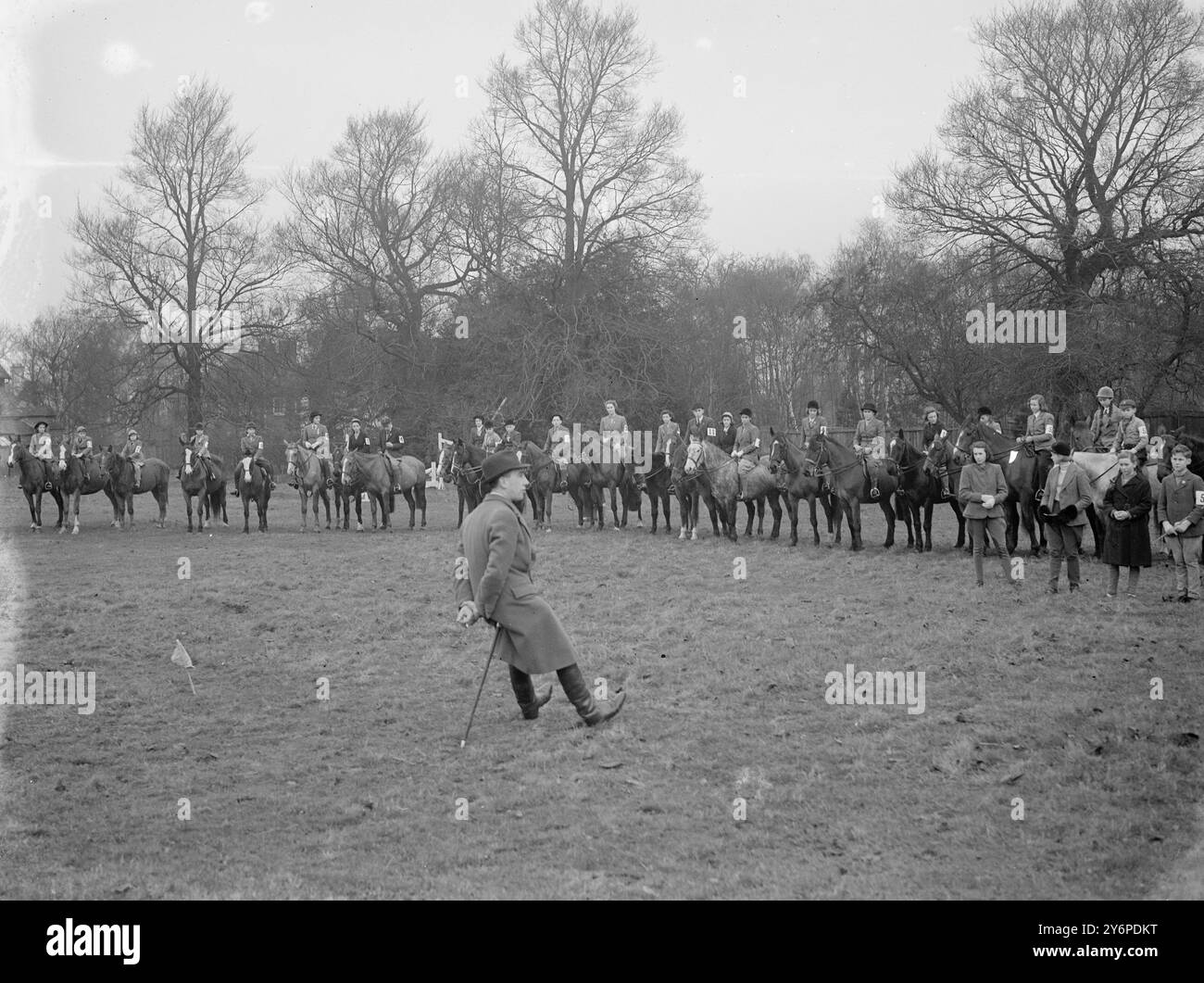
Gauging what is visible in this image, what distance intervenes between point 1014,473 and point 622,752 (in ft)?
37.3

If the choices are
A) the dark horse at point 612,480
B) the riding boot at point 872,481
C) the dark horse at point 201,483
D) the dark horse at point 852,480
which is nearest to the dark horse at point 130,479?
the dark horse at point 201,483

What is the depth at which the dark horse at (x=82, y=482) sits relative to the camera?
2381 cm

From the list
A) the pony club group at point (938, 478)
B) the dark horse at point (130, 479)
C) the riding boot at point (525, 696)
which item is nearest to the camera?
the riding boot at point (525, 696)

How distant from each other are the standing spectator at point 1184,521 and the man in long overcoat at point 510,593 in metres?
7.97

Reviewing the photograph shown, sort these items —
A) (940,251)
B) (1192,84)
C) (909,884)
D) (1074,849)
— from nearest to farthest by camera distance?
(909,884) → (1074,849) → (1192,84) → (940,251)

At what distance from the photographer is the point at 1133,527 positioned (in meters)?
13.3

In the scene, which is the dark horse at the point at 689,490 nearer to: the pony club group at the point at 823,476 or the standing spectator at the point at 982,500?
the pony club group at the point at 823,476

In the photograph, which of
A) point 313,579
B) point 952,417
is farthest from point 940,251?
point 313,579

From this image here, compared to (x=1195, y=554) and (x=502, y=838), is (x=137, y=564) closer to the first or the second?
(x=502, y=838)

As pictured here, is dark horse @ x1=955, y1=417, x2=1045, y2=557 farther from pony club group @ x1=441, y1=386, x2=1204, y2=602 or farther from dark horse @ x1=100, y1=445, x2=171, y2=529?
dark horse @ x1=100, y1=445, x2=171, y2=529

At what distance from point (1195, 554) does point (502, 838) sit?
10217mm

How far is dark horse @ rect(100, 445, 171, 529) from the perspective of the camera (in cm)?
2453

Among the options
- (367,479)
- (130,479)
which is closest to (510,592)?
(367,479)

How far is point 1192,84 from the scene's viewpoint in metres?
27.0
